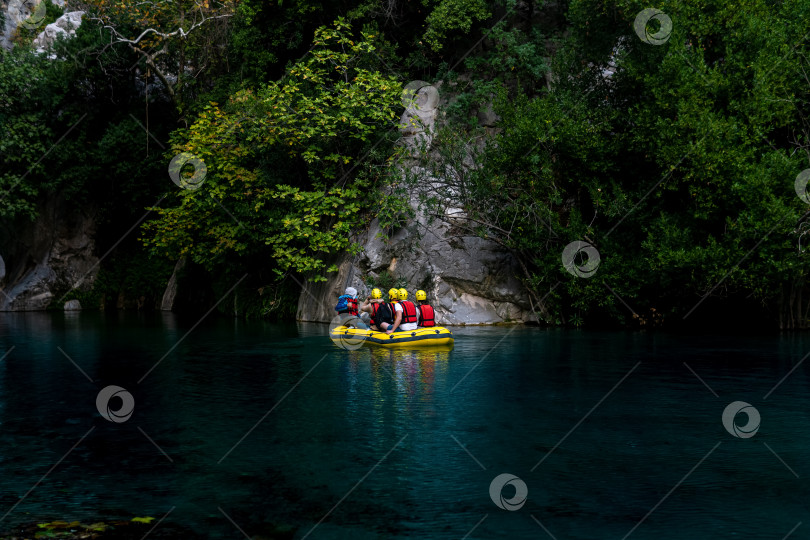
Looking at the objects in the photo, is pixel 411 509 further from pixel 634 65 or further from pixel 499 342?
pixel 634 65

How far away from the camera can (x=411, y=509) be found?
26.5 ft

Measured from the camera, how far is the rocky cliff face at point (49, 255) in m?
43.7

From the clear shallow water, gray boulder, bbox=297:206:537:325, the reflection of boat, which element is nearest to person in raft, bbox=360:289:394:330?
the reflection of boat

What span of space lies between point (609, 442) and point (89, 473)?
606 centimetres

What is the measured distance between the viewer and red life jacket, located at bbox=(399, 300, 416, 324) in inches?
850
